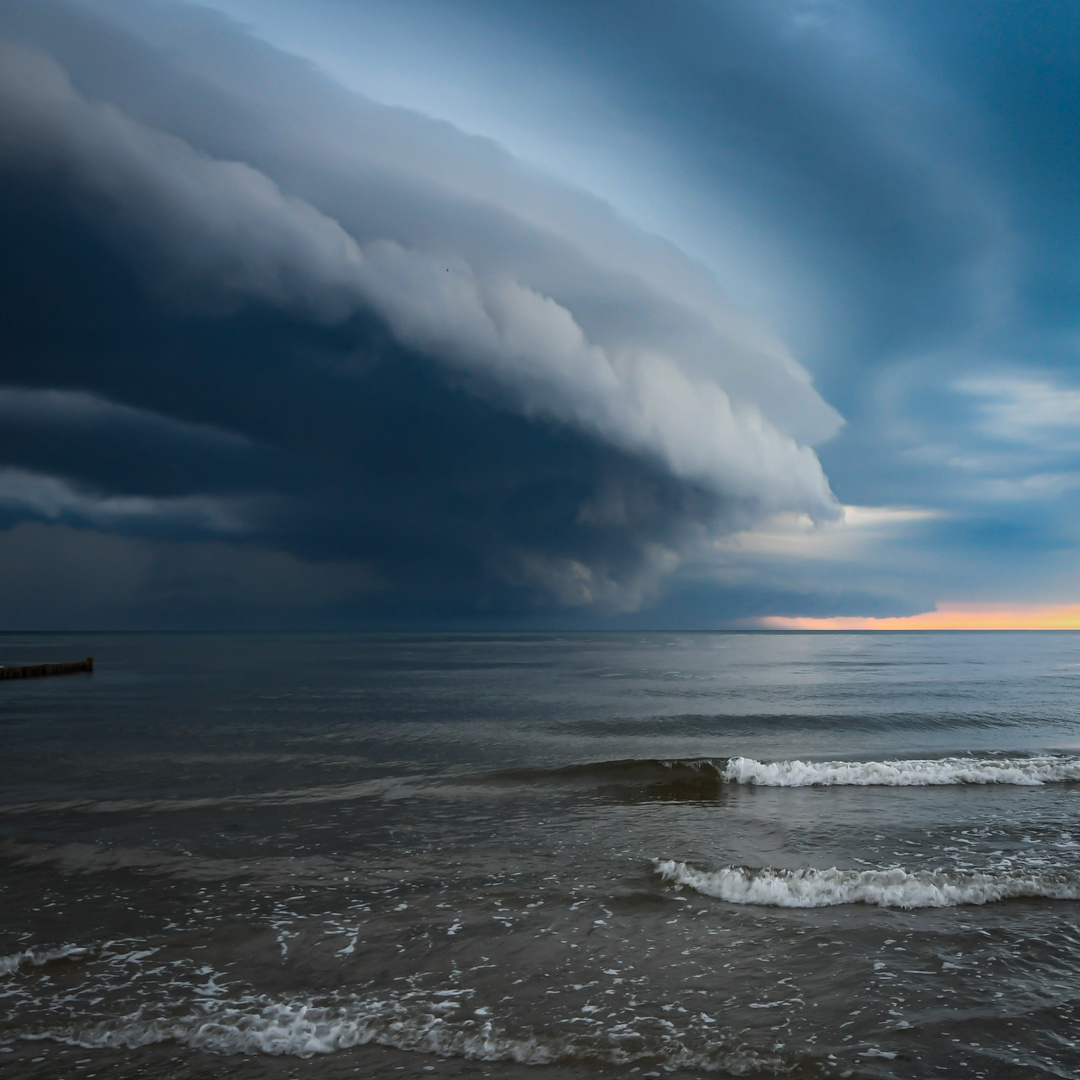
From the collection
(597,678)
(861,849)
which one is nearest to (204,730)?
(861,849)

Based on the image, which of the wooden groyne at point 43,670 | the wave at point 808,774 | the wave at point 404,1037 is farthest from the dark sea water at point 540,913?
the wooden groyne at point 43,670

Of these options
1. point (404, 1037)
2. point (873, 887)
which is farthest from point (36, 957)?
point (873, 887)

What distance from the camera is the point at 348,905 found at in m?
11.6

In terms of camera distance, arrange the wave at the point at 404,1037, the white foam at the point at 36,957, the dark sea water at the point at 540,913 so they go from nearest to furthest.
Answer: the wave at the point at 404,1037 → the dark sea water at the point at 540,913 → the white foam at the point at 36,957

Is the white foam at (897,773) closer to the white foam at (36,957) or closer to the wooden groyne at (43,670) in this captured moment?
the white foam at (36,957)

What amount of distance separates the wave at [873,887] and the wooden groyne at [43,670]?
258 feet

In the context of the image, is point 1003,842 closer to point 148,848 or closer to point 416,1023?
point 416,1023

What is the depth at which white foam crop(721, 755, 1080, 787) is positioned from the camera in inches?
844

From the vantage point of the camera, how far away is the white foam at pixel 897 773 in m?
21.4

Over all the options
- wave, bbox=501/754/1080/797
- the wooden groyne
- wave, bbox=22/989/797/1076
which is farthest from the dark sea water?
the wooden groyne

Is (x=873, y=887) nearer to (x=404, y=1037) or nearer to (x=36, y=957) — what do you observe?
(x=404, y=1037)

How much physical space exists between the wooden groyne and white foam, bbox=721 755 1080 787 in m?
74.6

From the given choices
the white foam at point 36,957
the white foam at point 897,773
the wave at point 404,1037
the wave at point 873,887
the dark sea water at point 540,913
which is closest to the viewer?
the wave at point 404,1037

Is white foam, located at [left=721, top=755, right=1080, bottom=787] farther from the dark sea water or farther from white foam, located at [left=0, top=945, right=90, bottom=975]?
white foam, located at [left=0, top=945, right=90, bottom=975]
